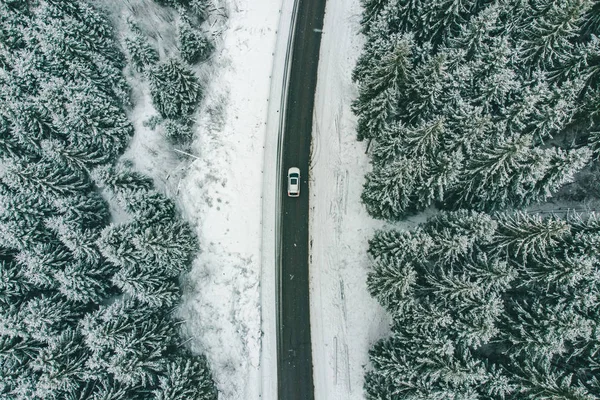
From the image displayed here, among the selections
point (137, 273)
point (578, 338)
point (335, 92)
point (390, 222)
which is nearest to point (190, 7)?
point (335, 92)

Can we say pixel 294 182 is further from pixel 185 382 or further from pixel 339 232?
pixel 185 382

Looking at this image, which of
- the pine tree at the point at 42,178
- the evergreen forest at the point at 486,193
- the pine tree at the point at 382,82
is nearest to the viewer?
the evergreen forest at the point at 486,193

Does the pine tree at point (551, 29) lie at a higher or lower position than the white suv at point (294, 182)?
higher

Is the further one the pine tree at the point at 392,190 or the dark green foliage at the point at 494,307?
the pine tree at the point at 392,190

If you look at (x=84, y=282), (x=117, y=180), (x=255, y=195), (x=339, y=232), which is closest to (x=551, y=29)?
(x=339, y=232)

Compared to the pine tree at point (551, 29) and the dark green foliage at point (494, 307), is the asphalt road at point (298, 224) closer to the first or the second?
the dark green foliage at point (494, 307)

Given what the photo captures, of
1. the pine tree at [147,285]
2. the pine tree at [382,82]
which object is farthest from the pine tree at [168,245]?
the pine tree at [382,82]

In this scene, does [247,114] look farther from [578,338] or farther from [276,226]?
[578,338]
